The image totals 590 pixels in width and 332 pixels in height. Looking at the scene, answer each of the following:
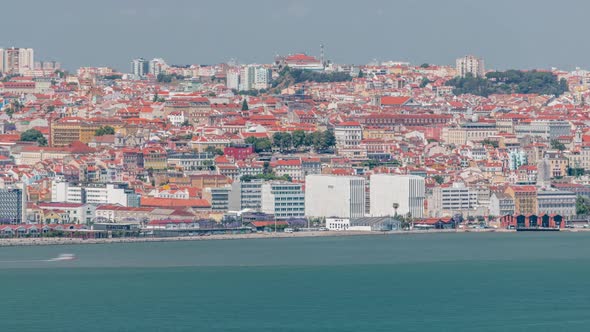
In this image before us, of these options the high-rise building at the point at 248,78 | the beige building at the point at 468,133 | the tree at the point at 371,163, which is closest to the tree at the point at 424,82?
the high-rise building at the point at 248,78

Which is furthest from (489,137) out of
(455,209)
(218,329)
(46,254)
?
(218,329)

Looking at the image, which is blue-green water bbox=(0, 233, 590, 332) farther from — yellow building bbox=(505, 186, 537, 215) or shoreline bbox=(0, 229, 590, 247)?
yellow building bbox=(505, 186, 537, 215)

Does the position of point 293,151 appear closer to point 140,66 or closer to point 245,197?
point 245,197

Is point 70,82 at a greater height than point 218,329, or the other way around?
point 70,82

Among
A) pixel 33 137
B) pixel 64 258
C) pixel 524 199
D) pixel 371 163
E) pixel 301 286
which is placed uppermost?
pixel 33 137

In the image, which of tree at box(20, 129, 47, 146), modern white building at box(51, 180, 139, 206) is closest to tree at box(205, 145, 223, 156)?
tree at box(20, 129, 47, 146)

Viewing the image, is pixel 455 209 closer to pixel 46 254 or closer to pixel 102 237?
pixel 102 237

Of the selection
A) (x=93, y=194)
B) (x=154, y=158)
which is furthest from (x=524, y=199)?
(x=154, y=158)
